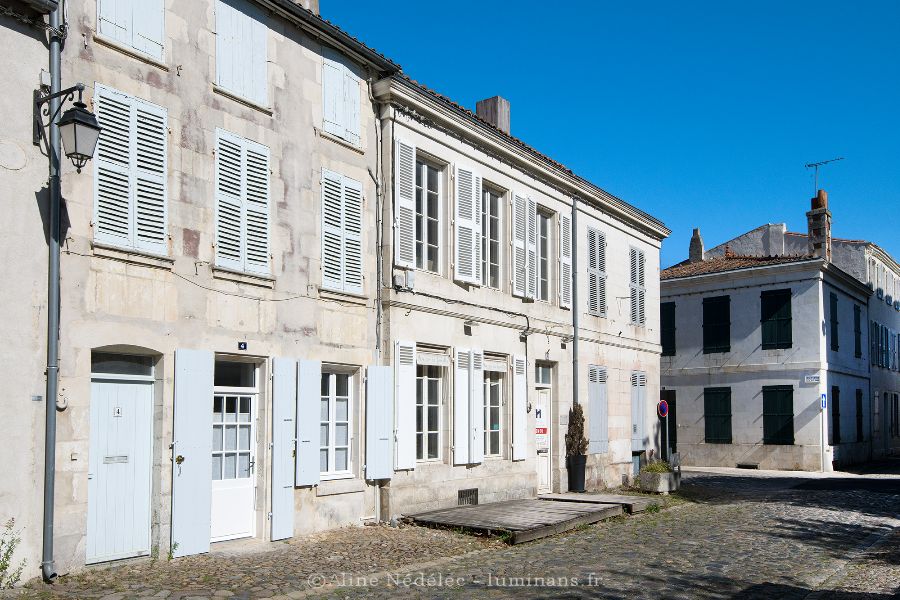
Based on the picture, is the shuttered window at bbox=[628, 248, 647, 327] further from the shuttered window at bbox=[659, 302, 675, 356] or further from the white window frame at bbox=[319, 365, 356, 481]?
the white window frame at bbox=[319, 365, 356, 481]

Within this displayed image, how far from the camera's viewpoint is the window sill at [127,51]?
843 centimetres

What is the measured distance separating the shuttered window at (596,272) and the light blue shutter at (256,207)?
887 centimetres

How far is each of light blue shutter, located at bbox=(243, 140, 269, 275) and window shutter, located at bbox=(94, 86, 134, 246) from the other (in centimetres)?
159

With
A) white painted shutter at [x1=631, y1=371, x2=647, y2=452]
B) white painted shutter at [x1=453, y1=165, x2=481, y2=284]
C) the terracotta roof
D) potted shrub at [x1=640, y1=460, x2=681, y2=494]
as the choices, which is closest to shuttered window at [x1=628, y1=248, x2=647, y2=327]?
white painted shutter at [x1=631, y1=371, x2=647, y2=452]

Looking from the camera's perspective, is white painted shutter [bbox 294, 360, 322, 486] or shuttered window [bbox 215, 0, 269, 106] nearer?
shuttered window [bbox 215, 0, 269, 106]

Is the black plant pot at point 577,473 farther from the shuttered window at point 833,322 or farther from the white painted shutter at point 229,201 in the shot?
the shuttered window at point 833,322

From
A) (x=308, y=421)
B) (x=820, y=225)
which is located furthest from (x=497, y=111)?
(x=820, y=225)

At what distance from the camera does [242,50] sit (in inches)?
397

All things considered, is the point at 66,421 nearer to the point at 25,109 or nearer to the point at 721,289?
the point at 25,109

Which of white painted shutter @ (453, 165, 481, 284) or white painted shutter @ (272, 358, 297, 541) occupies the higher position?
white painted shutter @ (453, 165, 481, 284)

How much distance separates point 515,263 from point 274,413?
6.22m

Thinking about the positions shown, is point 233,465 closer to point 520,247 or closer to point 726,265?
point 520,247

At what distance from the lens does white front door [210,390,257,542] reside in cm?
957

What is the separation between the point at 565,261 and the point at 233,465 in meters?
8.71
